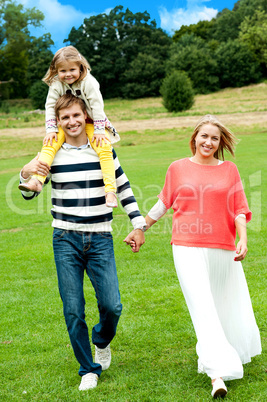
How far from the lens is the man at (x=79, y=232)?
3785 millimetres

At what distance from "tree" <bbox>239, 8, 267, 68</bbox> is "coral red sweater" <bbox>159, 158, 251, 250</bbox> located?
77797 mm

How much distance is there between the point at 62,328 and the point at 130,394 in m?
1.77

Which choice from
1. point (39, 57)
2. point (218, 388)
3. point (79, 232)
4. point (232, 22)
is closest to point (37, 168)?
point (79, 232)

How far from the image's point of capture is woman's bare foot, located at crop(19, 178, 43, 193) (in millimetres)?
3640

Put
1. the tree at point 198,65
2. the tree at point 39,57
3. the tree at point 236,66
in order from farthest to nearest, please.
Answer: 1. the tree at point 39,57
2. the tree at point 236,66
3. the tree at point 198,65

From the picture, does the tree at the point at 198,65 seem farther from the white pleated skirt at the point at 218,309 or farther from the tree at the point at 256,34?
the white pleated skirt at the point at 218,309

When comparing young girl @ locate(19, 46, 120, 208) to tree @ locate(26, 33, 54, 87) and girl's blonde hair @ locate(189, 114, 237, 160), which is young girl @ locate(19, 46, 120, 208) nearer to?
girl's blonde hair @ locate(189, 114, 237, 160)

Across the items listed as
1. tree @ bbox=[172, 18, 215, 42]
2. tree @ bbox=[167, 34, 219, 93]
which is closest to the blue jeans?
tree @ bbox=[167, 34, 219, 93]

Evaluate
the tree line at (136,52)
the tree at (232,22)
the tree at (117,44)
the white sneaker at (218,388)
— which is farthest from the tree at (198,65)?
the white sneaker at (218,388)

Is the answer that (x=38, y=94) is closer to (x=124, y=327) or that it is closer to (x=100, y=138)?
(x=124, y=327)

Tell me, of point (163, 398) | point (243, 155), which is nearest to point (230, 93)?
point (243, 155)

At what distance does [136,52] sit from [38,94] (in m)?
23.8

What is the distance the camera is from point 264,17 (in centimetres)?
8488

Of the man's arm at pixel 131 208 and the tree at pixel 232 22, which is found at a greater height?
the tree at pixel 232 22
